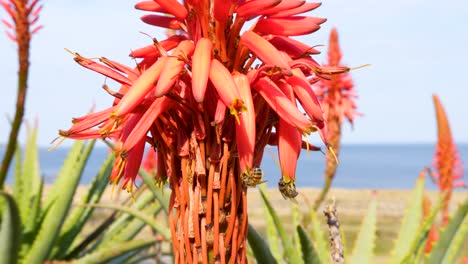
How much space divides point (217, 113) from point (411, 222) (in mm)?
1424

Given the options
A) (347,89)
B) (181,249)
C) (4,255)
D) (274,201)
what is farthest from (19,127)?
(274,201)

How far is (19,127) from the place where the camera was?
7.24 ft

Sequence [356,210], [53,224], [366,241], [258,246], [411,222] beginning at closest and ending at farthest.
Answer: [258,246] → [366,241] → [411,222] → [53,224] → [356,210]

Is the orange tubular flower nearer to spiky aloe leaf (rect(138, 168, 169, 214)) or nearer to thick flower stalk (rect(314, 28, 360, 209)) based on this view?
spiky aloe leaf (rect(138, 168, 169, 214))

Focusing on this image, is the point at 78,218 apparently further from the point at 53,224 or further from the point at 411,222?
the point at 411,222

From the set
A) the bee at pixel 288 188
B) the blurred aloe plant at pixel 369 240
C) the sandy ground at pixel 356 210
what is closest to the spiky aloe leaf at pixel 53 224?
the blurred aloe plant at pixel 369 240

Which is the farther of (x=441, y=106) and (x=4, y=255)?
(x=441, y=106)

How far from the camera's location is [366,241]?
6.98 feet

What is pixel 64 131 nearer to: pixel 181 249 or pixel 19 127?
pixel 181 249

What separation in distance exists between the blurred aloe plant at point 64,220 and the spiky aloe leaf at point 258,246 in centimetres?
33

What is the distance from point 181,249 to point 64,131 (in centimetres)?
30

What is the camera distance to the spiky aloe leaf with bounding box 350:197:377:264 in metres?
2.09

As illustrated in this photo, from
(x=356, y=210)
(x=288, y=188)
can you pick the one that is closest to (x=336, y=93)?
(x=288, y=188)

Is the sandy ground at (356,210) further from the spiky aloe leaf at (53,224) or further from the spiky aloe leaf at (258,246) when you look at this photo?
the spiky aloe leaf at (258,246)
